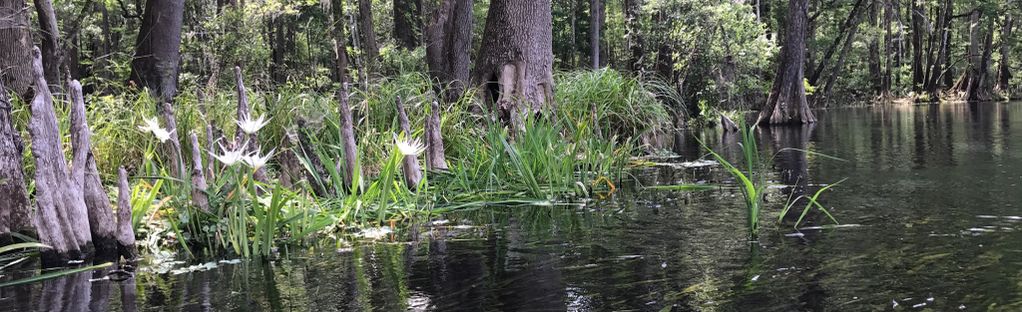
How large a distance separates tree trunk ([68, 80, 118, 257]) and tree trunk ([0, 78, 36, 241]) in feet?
1.17

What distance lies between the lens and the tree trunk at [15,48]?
759 cm

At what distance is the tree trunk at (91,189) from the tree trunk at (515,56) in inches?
203

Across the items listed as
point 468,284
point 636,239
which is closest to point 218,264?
point 468,284

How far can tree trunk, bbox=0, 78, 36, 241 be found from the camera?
4.09 meters

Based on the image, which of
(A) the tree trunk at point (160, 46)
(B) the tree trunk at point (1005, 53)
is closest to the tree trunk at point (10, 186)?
(A) the tree trunk at point (160, 46)

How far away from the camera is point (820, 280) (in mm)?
3197

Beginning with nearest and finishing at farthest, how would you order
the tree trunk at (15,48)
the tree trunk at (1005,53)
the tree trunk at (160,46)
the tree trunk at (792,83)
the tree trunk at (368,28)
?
the tree trunk at (15,48) → the tree trunk at (160,46) → the tree trunk at (792,83) → the tree trunk at (368,28) → the tree trunk at (1005,53)

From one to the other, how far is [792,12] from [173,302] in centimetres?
1832

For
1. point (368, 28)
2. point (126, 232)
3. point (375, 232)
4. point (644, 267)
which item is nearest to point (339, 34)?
point (368, 28)

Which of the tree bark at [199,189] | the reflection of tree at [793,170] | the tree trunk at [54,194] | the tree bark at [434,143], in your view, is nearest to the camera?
the tree trunk at [54,194]

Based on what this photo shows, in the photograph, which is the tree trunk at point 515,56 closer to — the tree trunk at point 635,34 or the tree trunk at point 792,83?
the tree trunk at point 635,34

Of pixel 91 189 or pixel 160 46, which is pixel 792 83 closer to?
pixel 160 46

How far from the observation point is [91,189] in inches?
159

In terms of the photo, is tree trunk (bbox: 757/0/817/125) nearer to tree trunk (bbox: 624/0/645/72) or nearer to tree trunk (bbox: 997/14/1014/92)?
tree trunk (bbox: 624/0/645/72)
